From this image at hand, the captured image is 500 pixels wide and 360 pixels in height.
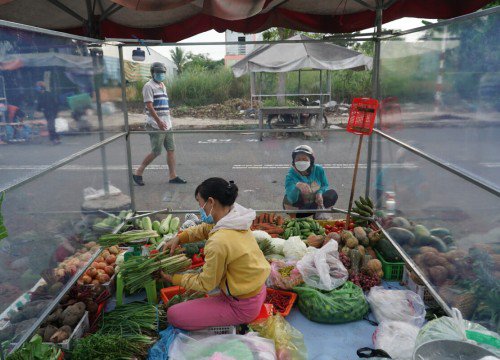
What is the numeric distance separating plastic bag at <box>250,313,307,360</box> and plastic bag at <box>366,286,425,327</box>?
0.83 meters

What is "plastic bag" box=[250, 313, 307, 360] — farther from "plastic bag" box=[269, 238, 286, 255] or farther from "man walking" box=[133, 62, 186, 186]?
"man walking" box=[133, 62, 186, 186]

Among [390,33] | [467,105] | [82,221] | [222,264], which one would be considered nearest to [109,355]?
[222,264]

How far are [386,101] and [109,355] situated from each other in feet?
12.8

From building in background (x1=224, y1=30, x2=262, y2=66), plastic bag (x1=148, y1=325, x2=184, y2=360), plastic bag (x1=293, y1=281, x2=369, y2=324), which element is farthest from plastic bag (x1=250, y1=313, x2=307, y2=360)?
building in background (x1=224, y1=30, x2=262, y2=66)

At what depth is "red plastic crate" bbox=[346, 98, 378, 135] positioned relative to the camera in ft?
16.1

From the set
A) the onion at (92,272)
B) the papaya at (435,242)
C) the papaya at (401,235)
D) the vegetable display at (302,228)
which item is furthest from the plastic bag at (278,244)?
the onion at (92,272)

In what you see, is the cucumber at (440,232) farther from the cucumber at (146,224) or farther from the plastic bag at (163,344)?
the cucumber at (146,224)

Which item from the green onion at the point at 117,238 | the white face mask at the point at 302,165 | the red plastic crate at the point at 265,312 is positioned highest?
the white face mask at the point at 302,165

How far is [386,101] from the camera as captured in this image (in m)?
4.93

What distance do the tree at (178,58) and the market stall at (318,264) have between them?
1244 mm

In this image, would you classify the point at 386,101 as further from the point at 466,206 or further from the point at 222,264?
the point at 222,264

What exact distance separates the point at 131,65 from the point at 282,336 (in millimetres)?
3793

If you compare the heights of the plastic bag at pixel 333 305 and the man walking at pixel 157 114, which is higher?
the man walking at pixel 157 114

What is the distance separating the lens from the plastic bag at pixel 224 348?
117 inches
